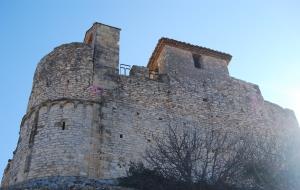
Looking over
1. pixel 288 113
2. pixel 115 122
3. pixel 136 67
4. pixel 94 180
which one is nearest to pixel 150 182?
pixel 94 180

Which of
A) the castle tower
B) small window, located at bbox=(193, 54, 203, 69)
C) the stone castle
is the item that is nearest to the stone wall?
the stone castle

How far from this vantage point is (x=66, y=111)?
14148 millimetres

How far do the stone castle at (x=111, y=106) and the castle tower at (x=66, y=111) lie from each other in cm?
4

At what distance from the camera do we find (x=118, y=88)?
15.7 meters

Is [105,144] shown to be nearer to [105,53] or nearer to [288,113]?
[105,53]

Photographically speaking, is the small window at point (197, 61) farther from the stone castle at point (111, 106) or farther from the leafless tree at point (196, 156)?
the leafless tree at point (196, 156)

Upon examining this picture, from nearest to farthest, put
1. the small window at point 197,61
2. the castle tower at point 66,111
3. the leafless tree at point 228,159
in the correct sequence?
the leafless tree at point 228,159 < the castle tower at point 66,111 < the small window at point 197,61

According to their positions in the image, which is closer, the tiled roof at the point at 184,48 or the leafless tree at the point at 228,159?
the leafless tree at the point at 228,159

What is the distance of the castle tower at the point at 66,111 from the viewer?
13031mm

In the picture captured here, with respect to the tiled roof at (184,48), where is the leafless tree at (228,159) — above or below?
below

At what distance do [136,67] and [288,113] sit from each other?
28.3 feet

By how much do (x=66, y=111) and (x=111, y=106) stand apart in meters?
1.74

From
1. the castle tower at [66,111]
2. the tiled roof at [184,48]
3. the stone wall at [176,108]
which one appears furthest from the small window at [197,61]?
the castle tower at [66,111]

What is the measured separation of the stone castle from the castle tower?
4 cm
